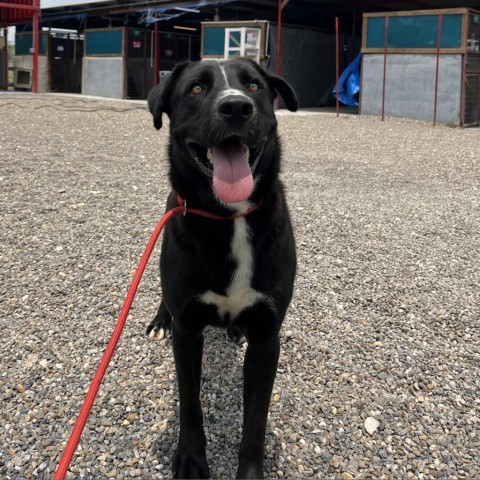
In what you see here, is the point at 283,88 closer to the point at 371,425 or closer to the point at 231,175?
the point at 231,175

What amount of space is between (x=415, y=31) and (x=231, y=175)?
44.7 feet

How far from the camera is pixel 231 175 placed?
6.67ft

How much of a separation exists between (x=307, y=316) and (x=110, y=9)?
19829mm

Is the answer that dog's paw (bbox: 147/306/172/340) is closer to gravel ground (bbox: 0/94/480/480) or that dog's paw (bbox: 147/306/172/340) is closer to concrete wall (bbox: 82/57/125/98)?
gravel ground (bbox: 0/94/480/480)

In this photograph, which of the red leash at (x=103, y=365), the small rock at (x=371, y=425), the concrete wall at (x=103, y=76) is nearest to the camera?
the red leash at (x=103, y=365)

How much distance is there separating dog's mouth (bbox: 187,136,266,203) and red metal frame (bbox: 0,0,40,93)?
17.3 m

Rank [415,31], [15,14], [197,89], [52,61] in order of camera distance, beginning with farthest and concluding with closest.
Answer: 1. [52,61]
2. [15,14]
3. [415,31]
4. [197,89]

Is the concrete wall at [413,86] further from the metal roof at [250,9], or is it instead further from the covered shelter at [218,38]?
the metal roof at [250,9]

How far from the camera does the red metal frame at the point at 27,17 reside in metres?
17.6

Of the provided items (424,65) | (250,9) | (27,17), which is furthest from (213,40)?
(27,17)

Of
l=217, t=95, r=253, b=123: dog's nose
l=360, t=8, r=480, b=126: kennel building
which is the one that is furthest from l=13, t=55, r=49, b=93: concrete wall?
l=217, t=95, r=253, b=123: dog's nose

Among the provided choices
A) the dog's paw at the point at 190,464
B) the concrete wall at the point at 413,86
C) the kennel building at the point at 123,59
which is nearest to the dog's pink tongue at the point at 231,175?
the dog's paw at the point at 190,464

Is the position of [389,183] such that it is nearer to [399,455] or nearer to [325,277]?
[325,277]

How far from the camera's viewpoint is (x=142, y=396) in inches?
98.5
